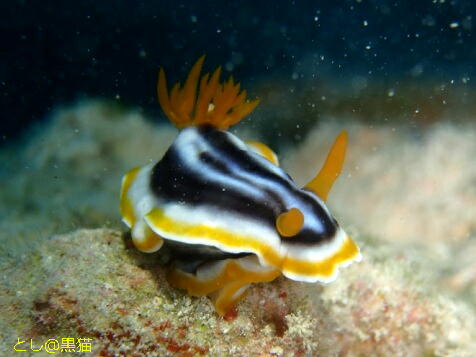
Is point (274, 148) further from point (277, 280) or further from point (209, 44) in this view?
point (277, 280)

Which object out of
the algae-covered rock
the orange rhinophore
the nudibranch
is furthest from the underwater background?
the orange rhinophore

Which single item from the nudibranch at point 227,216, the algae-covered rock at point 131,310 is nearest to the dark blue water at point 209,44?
the nudibranch at point 227,216

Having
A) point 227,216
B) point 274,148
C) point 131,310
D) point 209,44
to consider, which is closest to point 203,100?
point 227,216

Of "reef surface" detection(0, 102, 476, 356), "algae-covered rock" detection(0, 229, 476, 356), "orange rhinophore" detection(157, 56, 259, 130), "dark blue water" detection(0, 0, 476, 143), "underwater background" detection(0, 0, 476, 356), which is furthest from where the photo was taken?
"dark blue water" detection(0, 0, 476, 143)

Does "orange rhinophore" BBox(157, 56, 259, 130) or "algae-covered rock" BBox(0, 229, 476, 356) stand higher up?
"orange rhinophore" BBox(157, 56, 259, 130)

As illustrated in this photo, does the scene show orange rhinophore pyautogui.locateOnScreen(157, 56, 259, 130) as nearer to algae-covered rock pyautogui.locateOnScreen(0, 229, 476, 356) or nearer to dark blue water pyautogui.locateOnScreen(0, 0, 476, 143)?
algae-covered rock pyautogui.locateOnScreen(0, 229, 476, 356)

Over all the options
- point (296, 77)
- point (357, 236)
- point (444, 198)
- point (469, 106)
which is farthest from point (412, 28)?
point (357, 236)
